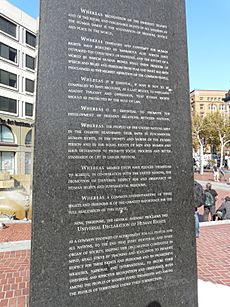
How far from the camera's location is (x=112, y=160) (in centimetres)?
257

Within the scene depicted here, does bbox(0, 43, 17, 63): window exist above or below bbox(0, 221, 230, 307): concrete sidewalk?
above

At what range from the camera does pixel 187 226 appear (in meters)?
2.84

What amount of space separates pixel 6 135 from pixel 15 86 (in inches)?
246

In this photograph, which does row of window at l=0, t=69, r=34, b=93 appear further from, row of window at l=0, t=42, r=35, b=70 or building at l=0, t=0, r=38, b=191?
row of window at l=0, t=42, r=35, b=70

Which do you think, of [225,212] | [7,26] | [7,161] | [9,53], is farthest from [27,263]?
[7,26]

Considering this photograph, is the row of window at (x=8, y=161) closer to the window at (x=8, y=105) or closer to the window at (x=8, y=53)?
the window at (x=8, y=105)

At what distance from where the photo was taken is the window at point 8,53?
3146 centimetres

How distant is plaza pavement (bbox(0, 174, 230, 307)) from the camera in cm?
470

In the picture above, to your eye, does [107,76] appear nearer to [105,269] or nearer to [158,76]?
[158,76]

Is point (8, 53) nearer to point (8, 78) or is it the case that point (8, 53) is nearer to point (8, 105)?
point (8, 78)

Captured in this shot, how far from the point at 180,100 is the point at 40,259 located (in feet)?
6.97

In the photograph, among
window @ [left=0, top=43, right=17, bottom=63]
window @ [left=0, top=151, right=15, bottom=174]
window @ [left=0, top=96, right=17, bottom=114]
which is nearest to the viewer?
window @ [left=0, top=43, right=17, bottom=63]

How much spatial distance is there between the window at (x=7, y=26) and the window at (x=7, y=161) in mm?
14567

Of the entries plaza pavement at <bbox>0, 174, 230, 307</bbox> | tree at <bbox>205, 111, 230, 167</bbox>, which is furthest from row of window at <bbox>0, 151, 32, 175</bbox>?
tree at <bbox>205, 111, 230, 167</bbox>
